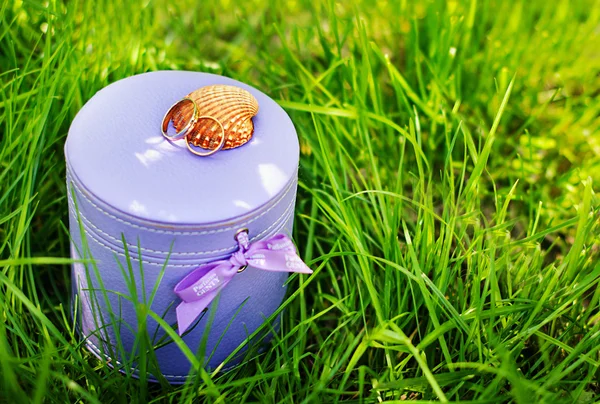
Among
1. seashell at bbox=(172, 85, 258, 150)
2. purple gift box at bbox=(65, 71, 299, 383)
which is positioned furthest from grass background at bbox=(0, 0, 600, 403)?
seashell at bbox=(172, 85, 258, 150)

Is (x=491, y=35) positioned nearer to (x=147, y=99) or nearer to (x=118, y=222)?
(x=147, y=99)

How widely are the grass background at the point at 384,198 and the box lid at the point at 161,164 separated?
189 mm

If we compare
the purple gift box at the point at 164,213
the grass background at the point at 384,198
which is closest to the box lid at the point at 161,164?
the purple gift box at the point at 164,213

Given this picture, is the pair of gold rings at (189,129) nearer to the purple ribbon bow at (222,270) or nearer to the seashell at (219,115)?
the seashell at (219,115)

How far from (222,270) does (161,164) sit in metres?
0.26

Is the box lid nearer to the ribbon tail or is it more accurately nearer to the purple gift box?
the purple gift box

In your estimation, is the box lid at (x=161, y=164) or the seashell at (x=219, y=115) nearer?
the box lid at (x=161, y=164)

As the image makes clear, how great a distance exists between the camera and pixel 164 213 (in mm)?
1240

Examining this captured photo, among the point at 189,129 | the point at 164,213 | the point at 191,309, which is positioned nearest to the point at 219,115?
the point at 189,129

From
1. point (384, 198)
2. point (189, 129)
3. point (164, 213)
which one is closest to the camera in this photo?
point (164, 213)

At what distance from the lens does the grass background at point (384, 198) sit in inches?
55.1

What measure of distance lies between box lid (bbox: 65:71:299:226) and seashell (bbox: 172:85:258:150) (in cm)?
3

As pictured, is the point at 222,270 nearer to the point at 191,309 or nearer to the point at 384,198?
the point at 191,309

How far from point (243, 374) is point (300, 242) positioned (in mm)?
459
